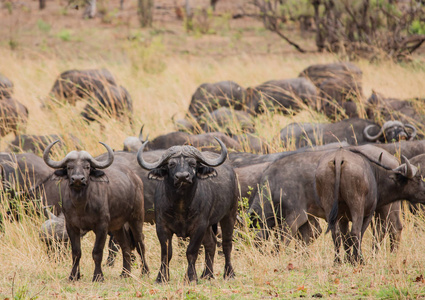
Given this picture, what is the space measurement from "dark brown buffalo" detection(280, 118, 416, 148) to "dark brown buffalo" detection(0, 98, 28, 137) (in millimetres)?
5208

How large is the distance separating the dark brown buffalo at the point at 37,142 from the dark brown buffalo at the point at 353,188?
558 cm

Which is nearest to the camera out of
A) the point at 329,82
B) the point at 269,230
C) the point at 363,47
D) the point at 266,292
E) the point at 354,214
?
the point at 266,292

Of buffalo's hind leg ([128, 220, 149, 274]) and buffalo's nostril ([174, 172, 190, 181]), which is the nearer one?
buffalo's nostril ([174, 172, 190, 181])

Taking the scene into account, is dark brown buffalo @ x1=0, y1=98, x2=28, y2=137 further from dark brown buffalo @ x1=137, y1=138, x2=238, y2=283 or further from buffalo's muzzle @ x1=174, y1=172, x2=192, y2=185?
buffalo's muzzle @ x1=174, y1=172, x2=192, y2=185

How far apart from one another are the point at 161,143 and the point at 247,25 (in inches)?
1209

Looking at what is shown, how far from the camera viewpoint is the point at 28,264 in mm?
6914

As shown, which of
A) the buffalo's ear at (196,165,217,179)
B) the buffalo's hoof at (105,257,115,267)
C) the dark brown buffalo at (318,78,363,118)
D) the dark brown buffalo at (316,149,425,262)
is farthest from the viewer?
the dark brown buffalo at (318,78,363,118)

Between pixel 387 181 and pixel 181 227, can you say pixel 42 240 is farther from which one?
pixel 387 181

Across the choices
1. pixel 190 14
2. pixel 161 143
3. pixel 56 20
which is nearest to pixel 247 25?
pixel 190 14

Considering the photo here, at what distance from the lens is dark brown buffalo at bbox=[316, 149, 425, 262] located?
21.6 ft

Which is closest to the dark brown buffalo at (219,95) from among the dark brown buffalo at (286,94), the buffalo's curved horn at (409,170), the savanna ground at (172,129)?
the dark brown buffalo at (286,94)

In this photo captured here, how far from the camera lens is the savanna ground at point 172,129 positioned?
5688 mm

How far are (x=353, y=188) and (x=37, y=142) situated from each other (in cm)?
660

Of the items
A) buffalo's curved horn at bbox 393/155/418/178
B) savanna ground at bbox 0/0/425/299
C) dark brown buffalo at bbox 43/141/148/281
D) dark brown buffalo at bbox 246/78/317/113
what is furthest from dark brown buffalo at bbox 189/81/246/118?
dark brown buffalo at bbox 43/141/148/281
